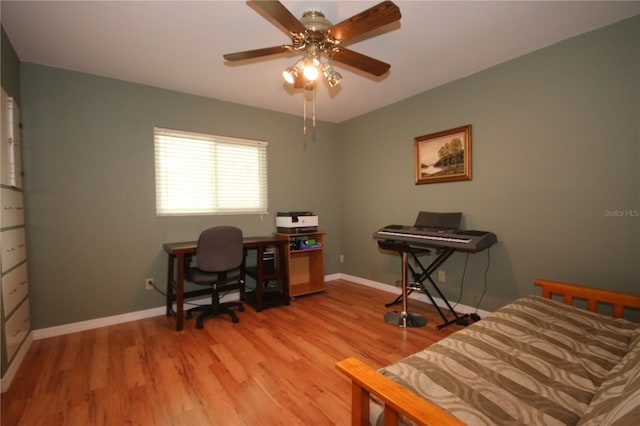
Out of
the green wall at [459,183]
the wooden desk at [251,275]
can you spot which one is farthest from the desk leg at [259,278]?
the green wall at [459,183]

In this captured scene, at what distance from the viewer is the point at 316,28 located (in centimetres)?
190

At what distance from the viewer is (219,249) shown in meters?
2.79

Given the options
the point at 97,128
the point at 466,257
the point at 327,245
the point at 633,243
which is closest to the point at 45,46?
the point at 97,128

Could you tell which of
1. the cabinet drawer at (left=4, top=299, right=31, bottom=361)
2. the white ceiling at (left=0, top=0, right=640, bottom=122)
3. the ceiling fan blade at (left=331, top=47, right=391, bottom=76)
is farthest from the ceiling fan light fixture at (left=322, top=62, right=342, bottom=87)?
the cabinet drawer at (left=4, top=299, right=31, bottom=361)

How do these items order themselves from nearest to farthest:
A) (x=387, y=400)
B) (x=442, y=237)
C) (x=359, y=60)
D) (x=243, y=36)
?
(x=387, y=400)
(x=359, y=60)
(x=243, y=36)
(x=442, y=237)

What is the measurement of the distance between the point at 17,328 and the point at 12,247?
61 cm

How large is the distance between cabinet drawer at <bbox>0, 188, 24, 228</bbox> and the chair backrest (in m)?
Result: 1.28

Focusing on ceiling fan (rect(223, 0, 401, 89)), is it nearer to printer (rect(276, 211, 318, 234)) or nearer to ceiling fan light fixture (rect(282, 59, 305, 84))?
ceiling fan light fixture (rect(282, 59, 305, 84))

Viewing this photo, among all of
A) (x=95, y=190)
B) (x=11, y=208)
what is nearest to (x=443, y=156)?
(x=95, y=190)

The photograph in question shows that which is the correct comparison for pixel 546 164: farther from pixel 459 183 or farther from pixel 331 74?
pixel 331 74

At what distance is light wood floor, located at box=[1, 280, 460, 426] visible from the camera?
1.65m

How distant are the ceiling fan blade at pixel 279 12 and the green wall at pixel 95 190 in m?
2.15

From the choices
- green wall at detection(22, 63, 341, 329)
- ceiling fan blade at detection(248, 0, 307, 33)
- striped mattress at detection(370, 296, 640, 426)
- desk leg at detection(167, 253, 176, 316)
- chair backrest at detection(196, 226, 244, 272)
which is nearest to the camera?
striped mattress at detection(370, 296, 640, 426)

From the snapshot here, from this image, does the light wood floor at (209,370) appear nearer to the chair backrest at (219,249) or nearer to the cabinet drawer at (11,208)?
the chair backrest at (219,249)
